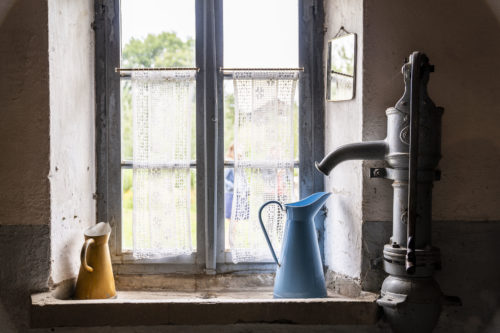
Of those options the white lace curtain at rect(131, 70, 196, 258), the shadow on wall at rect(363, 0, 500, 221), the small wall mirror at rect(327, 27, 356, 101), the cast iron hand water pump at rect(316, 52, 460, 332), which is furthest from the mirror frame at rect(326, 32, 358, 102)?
the white lace curtain at rect(131, 70, 196, 258)

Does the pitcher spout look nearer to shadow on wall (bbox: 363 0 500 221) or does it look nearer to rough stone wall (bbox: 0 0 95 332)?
shadow on wall (bbox: 363 0 500 221)

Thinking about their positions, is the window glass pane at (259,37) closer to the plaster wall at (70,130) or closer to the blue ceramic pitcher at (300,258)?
the blue ceramic pitcher at (300,258)

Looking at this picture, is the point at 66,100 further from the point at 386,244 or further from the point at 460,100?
the point at 460,100

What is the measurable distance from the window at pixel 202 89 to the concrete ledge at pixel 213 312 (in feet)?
1.04

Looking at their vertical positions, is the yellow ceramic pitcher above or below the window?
below

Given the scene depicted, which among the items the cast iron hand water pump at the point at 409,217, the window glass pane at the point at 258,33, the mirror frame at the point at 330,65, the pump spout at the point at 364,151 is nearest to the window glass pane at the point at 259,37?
the window glass pane at the point at 258,33

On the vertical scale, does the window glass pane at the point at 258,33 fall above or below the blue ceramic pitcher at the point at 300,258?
above

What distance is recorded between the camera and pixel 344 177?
5.21 ft

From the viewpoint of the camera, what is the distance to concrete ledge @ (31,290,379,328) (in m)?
1.40

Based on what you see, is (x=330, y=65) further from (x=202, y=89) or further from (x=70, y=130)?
(x=70, y=130)

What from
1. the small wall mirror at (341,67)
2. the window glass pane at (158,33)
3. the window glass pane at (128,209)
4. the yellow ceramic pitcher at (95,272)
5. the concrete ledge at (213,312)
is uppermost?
the window glass pane at (158,33)

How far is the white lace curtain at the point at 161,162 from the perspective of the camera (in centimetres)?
169

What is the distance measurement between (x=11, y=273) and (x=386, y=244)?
4.14 ft

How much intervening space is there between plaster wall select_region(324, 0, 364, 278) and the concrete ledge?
0.16 meters
